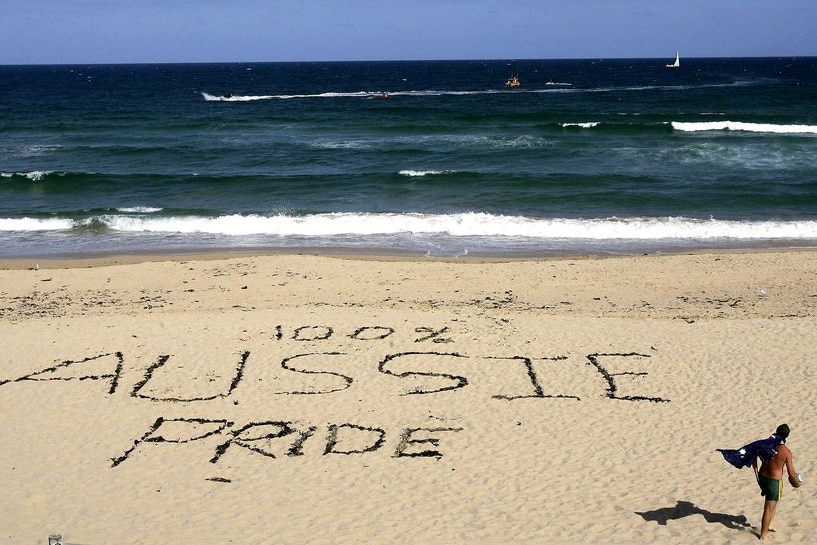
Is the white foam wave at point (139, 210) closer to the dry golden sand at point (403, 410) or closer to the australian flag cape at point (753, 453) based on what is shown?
the dry golden sand at point (403, 410)

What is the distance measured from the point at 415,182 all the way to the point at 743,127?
62.5ft

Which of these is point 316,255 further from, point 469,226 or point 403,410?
point 403,410

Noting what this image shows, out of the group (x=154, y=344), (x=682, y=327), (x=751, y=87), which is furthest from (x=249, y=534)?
(x=751, y=87)

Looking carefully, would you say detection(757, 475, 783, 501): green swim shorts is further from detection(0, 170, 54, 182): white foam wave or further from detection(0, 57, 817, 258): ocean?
detection(0, 170, 54, 182): white foam wave

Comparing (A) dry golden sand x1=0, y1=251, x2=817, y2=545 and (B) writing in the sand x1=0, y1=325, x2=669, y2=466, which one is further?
(B) writing in the sand x1=0, y1=325, x2=669, y2=466

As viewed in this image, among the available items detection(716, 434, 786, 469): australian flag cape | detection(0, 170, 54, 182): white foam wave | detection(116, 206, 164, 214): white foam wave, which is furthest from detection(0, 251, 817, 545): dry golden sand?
detection(0, 170, 54, 182): white foam wave

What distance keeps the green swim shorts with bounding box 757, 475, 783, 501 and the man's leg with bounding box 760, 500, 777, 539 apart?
7 centimetres

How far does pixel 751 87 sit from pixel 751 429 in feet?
219

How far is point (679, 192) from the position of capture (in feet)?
77.9

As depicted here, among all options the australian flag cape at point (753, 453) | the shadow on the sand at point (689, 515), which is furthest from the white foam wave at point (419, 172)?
the australian flag cape at point (753, 453)

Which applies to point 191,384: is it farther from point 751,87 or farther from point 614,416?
Result: point 751,87

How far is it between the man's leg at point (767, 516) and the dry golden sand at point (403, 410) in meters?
0.16

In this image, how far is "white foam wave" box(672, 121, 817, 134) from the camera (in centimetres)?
3594

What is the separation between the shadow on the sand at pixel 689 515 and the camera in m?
7.26
